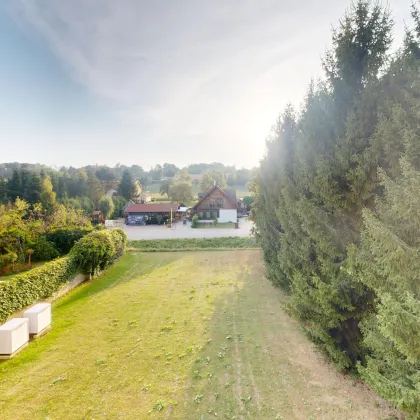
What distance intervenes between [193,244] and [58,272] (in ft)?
44.1

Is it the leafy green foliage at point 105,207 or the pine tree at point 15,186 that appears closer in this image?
the leafy green foliage at point 105,207

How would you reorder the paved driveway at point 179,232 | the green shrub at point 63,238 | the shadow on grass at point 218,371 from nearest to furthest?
1. the shadow on grass at point 218,371
2. the green shrub at point 63,238
3. the paved driveway at point 179,232

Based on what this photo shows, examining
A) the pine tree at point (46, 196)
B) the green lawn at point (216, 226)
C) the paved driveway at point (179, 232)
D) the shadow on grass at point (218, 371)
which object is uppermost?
the pine tree at point (46, 196)

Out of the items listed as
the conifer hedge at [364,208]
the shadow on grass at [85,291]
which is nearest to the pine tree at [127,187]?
the shadow on grass at [85,291]

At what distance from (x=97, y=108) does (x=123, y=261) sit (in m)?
12.7

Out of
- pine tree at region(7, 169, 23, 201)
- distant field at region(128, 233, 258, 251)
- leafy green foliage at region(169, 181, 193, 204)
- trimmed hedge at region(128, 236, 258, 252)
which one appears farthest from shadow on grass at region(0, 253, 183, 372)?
pine tree at region(7, 169, 23, 201)

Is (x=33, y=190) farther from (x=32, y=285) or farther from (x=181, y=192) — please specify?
(x=32, y=285)

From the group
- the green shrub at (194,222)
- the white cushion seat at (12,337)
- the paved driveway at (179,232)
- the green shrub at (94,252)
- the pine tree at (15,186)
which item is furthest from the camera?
the pine tree at (15,186)

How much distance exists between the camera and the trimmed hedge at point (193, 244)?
75.3ft

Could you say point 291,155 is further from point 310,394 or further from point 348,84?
point 310,394

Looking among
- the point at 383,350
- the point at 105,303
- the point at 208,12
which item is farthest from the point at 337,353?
the point at 208,12

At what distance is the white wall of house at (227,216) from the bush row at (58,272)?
2083cm

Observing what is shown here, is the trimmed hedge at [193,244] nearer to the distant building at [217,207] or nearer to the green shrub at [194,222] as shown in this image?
the green shrub at [194,222]

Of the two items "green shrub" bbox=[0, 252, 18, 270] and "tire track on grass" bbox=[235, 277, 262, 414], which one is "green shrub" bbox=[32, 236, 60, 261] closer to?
"green shrub" bbox=[0, 252, 18, 270]
